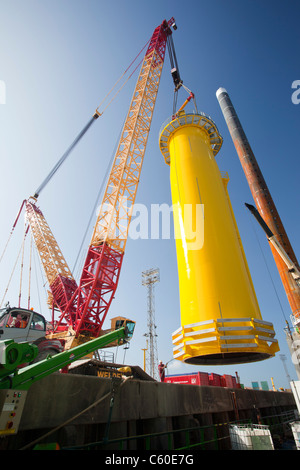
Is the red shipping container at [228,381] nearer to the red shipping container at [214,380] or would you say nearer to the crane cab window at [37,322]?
the red shipping container at [214,380]

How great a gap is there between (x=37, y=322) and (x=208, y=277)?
26.8 ft

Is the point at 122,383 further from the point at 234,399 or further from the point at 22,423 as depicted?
the point at 234,399

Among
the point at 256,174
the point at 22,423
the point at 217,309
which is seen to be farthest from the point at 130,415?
the point at 256,174

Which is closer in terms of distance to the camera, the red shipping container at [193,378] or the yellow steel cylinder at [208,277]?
the yellow steel cylinder at [208,277]

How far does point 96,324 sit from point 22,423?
19720mm

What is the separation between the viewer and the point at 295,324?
21.4 meters

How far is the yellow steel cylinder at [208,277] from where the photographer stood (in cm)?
718

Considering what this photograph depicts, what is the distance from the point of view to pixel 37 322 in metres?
10.8

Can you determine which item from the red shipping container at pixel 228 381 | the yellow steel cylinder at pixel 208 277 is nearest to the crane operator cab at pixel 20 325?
the yellow steel cylinder at pixel 208 277

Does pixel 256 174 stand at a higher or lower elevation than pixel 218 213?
higher

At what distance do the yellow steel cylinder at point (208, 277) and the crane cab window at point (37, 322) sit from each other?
21.3 ft

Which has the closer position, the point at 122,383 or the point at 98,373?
the point at 122,383
